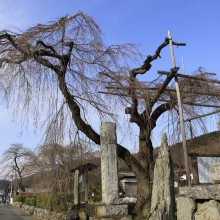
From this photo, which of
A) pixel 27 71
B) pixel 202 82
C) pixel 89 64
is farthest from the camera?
pixel 202 82

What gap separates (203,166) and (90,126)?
669 cm

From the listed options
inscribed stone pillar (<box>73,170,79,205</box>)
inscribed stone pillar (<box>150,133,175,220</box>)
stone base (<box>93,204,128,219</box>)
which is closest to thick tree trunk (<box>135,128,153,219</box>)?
stone base (<box>93,204,128,219</box>)

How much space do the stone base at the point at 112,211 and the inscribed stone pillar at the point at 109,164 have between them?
0.14 m

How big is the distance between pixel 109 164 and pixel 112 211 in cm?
129

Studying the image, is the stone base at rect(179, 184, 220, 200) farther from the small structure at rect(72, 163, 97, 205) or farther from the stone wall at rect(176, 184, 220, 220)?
the small structure at rect(72, 163, 97, 205)

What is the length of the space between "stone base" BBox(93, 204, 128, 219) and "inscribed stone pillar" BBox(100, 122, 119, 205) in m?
0.14

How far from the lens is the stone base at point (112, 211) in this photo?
8.72m

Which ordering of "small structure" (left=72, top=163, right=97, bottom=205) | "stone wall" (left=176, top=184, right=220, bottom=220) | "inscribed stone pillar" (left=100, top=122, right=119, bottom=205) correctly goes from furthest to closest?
"small structure" (left=72, top=163, right=97, bottom=205) → "inscribed stone pillar" (left=100, top=122, right=119, bottom=205) → "stone wall" (left=176, top=184, right=220, bottom=220)

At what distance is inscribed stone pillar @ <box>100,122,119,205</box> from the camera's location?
8938mm

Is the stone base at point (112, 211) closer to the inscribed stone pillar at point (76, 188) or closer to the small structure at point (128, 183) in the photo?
the inscribed stone pillar at point (76, 188)

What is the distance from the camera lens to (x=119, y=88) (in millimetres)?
10500

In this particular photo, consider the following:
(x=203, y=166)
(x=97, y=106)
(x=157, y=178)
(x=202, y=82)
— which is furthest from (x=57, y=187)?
(x=157, y=178)

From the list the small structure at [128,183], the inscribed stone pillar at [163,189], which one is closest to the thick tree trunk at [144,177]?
the inscribed stone pillar at [163,189]

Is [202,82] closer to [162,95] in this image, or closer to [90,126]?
[162,95]
